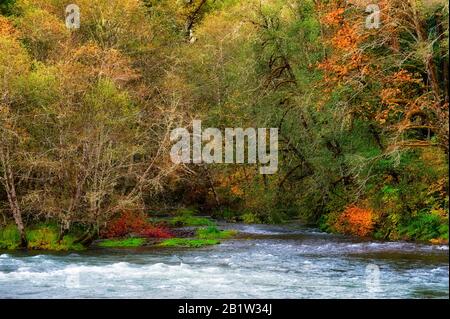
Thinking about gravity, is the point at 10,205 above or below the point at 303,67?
below

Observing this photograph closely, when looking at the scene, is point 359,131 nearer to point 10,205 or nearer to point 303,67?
point 303,67

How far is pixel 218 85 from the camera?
40.8 meters

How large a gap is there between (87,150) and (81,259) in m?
5.23

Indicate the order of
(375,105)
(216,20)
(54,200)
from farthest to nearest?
1. (216,20)
2. (375,105)
3. (54,200)

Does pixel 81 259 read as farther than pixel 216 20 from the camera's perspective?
No

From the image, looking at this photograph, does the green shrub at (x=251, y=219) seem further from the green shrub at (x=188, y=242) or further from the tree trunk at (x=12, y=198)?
the tree trunk at (x=12, y=198)

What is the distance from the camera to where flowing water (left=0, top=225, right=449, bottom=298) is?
55.0ft

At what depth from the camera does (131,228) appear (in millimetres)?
29656

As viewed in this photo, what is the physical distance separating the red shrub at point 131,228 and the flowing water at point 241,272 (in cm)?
351

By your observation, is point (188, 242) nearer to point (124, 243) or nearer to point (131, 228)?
point (124, 243)
